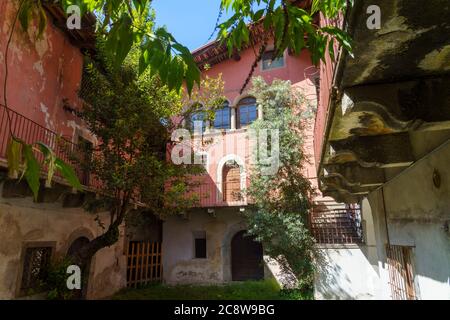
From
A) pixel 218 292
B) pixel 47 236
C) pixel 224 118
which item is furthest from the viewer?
pixel 224 118

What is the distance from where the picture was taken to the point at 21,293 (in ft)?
24.8

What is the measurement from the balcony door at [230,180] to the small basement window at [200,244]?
2.19 meters

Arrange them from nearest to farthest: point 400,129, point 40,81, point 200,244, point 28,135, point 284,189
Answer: point 400,129
point 28,135
point 40,81
point 284,189
point 200,244

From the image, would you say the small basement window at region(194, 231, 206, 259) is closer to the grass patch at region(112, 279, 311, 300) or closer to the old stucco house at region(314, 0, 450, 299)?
the grass patch at region(112, 279, 311, 300)

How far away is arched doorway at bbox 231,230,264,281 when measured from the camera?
47.8 ft

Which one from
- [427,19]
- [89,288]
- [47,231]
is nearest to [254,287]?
[89,288]

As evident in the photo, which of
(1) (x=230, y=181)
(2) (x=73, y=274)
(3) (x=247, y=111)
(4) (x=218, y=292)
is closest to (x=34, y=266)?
(2) (x=73, y=274)

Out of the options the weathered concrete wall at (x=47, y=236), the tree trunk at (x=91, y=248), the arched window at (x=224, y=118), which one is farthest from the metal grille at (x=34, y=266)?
the arched window at (x=224, y=118)

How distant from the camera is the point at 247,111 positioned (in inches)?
627

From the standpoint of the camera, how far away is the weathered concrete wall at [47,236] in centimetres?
721

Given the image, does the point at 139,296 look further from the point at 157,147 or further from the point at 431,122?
the point at 431,122

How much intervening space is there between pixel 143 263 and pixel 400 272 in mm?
11283

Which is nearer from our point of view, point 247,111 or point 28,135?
point 28,135

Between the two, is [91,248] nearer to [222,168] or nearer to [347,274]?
[347,274]
